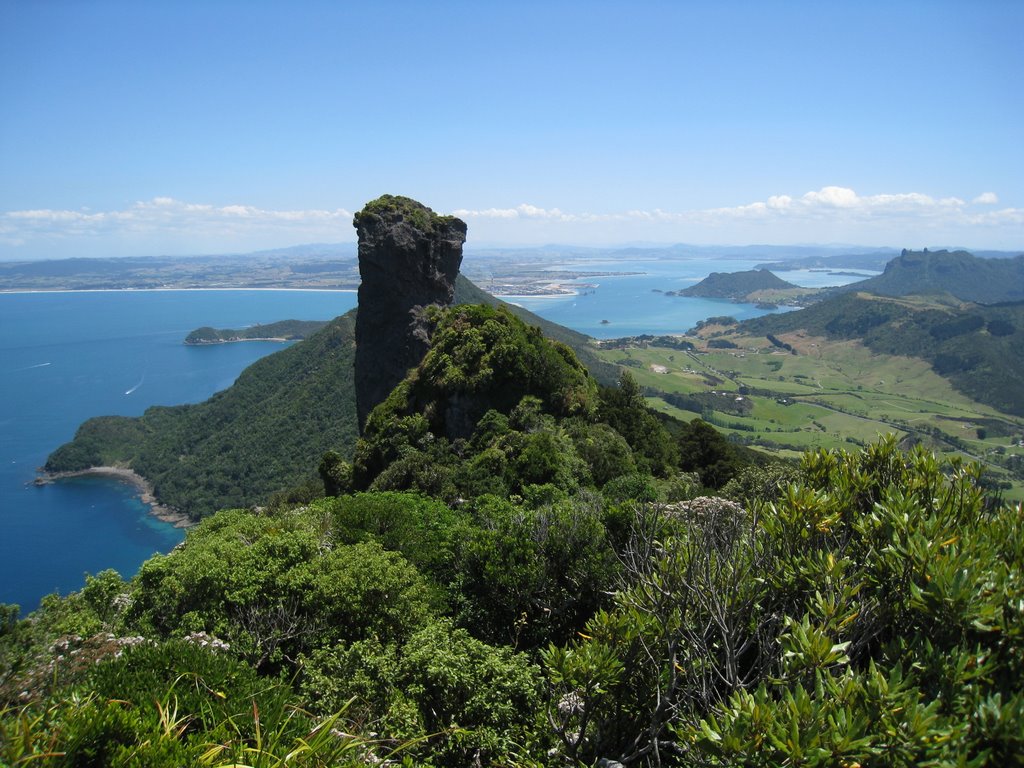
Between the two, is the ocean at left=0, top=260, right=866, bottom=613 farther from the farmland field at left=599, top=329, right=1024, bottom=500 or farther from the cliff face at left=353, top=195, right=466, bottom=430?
the farmland field at left=599, top=329, right=1024, bottom=500

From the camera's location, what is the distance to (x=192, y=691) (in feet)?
25.1

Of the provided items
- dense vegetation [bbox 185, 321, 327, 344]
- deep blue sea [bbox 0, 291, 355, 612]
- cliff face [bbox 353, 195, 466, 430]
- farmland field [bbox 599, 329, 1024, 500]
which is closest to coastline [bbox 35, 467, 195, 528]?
deep blue sea [bbox 0, 291, 355, 612]

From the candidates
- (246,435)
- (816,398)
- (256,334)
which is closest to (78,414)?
(246,435)

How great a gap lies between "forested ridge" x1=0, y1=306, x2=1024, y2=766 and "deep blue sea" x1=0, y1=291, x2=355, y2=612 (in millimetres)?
39745

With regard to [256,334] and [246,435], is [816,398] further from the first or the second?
[256,334]

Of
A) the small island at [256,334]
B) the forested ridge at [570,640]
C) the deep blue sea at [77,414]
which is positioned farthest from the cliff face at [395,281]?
the small island at [256,334]

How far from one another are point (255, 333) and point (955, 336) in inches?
7320

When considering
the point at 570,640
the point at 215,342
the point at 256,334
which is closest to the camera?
the point at 570,640

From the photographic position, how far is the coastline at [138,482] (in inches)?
2677

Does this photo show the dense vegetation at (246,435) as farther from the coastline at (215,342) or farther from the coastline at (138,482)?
the coastline at (215,342)

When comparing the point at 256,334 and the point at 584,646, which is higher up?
the point at 584,646

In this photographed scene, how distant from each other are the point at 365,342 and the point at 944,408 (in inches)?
4988

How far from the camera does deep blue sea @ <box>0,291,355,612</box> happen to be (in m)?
60.1

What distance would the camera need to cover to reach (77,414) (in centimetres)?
10662
